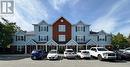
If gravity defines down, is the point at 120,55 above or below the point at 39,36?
below

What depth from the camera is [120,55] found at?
32.9m

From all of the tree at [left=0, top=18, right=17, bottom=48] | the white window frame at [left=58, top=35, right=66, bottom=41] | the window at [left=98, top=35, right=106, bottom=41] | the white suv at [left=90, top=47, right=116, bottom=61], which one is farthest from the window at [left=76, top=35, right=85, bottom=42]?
the white suv at [left=90, top=47, right=116, bottom=61]

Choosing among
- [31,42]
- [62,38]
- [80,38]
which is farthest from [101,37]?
[31,42]

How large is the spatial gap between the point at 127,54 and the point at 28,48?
90.4ft

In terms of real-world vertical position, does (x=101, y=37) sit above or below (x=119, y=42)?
above

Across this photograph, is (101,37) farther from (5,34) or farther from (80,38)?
(5,34)

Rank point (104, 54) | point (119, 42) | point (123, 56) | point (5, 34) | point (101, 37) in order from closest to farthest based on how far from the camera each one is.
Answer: point (104, 54), point (123, 56), point (5, 34), point (101, 37), point (119, 42)

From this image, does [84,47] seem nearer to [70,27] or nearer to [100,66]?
[70,27]

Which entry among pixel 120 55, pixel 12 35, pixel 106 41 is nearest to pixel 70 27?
pixel 106 41

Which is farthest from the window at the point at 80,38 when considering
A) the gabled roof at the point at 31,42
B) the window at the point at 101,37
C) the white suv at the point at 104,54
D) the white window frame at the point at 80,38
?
the white suv at the point at 104,54

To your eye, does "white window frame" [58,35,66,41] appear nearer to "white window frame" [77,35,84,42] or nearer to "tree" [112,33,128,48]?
"white window frame" [77,35,84,42]

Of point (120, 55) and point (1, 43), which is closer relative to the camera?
point (120, 55)

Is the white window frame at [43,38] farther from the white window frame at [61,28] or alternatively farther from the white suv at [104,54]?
the white suv at [104,54]

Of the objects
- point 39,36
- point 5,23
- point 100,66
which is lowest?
point 100,66
